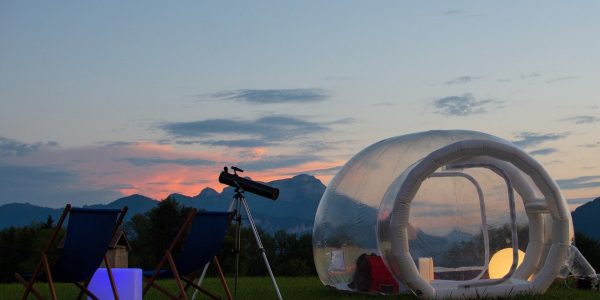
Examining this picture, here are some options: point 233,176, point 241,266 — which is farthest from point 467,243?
point 241,266

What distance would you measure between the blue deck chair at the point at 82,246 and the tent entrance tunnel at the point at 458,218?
3988 millimetres

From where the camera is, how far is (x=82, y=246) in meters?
7.47

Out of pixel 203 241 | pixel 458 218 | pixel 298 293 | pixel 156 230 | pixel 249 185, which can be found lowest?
pixel 298 293

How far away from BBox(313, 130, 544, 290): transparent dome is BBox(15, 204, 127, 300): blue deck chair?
13.4 ft

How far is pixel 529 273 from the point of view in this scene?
11.2 m

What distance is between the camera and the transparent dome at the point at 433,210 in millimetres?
10750

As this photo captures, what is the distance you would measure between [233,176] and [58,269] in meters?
2.79

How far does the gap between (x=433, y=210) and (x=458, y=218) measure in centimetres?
37

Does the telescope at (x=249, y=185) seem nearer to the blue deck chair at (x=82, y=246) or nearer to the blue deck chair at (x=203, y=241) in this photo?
the blue deck chair at (x=203, y=241)

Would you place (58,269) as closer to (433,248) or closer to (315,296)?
(315,296)

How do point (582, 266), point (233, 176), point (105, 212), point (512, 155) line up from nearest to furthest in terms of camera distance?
1. point (105, 212)
2. point (233, 176)
3. point (512, 155)
4. point (582, 266)

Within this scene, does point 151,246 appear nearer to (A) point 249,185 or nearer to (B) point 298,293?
(B) point 298,293

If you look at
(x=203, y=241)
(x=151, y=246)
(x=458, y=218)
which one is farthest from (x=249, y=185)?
(x=151, y=246)

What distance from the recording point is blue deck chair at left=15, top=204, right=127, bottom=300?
24.2 ft
